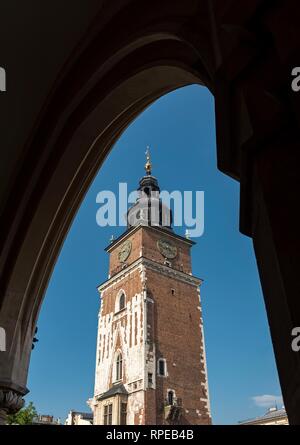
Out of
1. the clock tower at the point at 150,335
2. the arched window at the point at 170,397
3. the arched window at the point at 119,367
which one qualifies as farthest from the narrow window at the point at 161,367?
the arched window at the point at 119,367

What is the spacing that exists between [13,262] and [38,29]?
6.54 ft

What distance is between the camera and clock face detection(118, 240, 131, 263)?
35.5 meters

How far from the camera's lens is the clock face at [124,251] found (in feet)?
117

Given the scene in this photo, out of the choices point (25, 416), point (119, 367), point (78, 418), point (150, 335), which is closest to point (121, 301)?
point (150, 335)

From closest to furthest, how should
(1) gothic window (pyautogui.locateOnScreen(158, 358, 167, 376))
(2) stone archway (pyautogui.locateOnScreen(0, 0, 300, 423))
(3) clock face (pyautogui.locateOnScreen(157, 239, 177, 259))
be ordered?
1. (2) stone archway (pyautogui.locateOnScreen(0, 0, 300, 423))
2. (1) gothic window (pyautogui.locateOnScreen(158, 358, 167, 376))
3. (3) clock face (pyautogui.locateOnScreen(157, 239, 177, 259))

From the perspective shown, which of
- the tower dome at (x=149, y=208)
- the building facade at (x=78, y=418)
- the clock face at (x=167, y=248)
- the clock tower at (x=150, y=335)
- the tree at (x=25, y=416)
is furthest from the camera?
the building facade at (x=78, y=418)

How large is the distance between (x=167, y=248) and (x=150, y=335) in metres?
8.86

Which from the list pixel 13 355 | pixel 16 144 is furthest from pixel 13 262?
pixel 16 144

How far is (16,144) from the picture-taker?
3756 millimetres

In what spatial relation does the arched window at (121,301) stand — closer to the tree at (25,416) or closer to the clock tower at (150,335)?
the clock tower at (150,335)

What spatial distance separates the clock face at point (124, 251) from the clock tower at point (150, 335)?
89mm

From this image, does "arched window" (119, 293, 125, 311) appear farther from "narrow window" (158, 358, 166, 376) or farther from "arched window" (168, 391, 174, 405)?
"arched window" (168, 391, 174, 405)

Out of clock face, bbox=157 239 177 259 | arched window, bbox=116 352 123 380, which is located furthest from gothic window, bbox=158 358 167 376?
clock face, bbox=157 239 177 259
